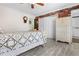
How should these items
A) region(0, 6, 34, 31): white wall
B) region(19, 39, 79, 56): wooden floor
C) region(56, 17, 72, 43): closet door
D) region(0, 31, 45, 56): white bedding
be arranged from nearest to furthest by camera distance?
region(0, 6, 34, 31): white wall < region(0, 31, 45, 56): white bedding < region(19, 39, 79, 56): wooden floor < region(56, 17, 72, 43): closet door

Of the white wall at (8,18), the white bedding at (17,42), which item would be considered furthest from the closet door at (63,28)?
the white wall at (8,18)

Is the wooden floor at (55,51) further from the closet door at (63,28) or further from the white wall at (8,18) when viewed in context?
the white wall at (8,18)

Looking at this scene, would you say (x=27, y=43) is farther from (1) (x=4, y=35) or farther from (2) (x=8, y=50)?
(1) (x=4, y=35)

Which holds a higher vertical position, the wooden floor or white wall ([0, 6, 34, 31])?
white wall ([0, 6, 34, 31])

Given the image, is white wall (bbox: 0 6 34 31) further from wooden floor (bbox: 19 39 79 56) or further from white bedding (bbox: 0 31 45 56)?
wooden floor (bbox: 19 39 79 56)

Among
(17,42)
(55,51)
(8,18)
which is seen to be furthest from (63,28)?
(8,18)

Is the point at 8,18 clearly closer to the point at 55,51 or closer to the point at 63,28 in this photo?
the point at 55,51

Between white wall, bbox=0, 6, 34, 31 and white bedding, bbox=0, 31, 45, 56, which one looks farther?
white bedding, bbox=0, 31, 45, 56

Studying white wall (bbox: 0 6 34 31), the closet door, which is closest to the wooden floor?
the closet door

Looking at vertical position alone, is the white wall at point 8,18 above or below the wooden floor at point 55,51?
above

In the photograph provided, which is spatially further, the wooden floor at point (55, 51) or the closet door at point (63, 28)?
the closet door at point (63, 28)

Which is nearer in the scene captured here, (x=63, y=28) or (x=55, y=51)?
(x=55, y=51)

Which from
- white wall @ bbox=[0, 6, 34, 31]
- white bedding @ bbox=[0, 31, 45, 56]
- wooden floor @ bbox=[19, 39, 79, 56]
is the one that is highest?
white wall @ bbox=[0, 6, 34, 31]

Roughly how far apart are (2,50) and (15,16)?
27.5 inches
